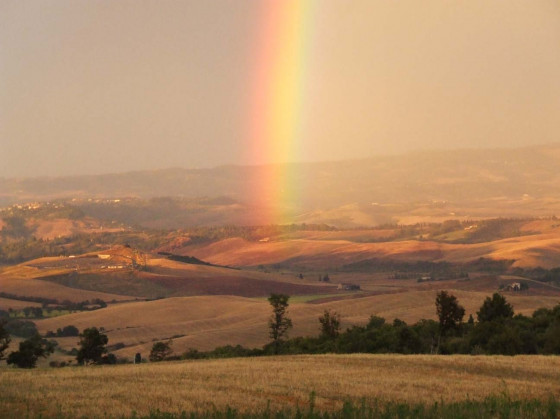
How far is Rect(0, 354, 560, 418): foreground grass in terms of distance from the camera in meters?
20.5

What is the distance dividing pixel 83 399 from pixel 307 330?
7798 centimetres

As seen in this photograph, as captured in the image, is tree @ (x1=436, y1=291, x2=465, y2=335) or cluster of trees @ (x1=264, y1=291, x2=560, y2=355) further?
tree @ (x1=436, y1=291, x2=465, y2=335)

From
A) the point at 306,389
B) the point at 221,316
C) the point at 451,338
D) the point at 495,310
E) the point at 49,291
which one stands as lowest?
the point at 221,316

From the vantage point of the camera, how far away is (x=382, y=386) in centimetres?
2819

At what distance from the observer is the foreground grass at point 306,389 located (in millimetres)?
20516

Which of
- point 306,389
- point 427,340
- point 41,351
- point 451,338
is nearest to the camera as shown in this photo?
point 306,389

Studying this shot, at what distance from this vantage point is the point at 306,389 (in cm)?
2720

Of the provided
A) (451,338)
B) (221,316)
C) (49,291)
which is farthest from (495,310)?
(49,291)

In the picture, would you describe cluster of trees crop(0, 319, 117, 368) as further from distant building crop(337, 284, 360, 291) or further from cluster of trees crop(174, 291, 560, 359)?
distant building crop(337, 284, 360, 291)

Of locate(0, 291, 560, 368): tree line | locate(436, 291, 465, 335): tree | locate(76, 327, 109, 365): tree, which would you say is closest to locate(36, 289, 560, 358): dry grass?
locate(76, 327, 109, 365): tree

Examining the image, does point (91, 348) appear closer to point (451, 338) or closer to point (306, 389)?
point (451, 338)

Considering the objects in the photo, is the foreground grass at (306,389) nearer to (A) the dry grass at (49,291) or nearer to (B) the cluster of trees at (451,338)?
(B) the cluster of trees at (451,338)

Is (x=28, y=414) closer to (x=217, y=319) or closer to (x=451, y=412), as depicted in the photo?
(x=451, y=412)

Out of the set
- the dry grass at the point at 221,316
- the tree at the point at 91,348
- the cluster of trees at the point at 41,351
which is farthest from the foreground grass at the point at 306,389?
the dry grass at the point at 221,316
